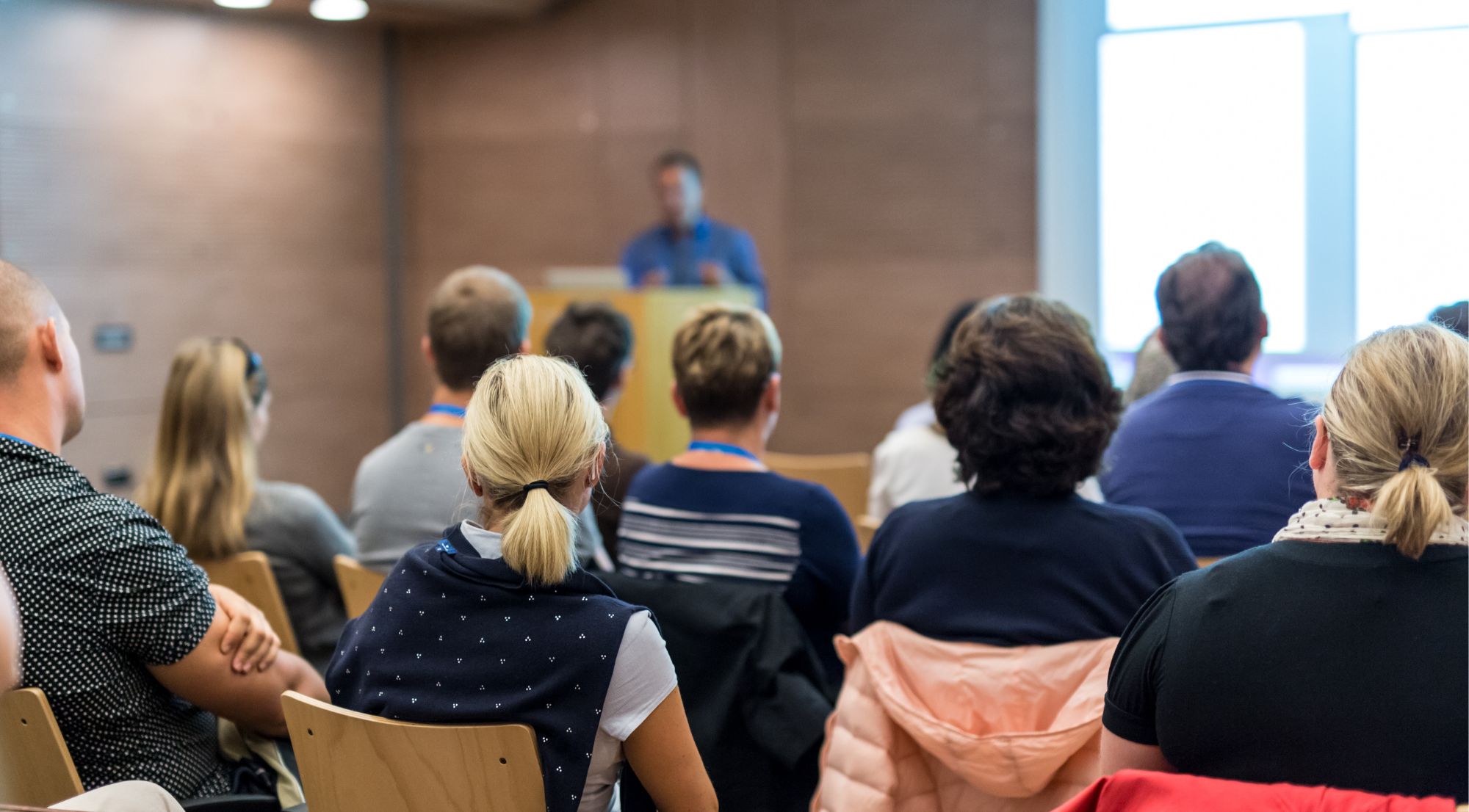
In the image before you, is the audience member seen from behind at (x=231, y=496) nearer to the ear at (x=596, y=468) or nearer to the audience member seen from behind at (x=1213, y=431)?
the ear at (x=596, y=468)

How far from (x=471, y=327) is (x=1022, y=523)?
142 centimetres

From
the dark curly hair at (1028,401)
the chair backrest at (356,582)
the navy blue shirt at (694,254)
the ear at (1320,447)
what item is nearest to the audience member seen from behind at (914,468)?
the dark curly hair at (1028,401)

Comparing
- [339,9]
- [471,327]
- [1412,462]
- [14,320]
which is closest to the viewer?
[1412,462]

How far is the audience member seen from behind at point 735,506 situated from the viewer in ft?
→ 7.55

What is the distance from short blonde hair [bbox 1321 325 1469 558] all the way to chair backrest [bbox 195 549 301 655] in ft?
6.33

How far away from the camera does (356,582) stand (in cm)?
247

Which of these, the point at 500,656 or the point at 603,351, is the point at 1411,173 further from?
the point at 500,656

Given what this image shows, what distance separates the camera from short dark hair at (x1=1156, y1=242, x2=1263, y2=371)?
252 centimetres

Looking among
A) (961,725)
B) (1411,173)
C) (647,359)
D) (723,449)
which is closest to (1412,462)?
(961,725)

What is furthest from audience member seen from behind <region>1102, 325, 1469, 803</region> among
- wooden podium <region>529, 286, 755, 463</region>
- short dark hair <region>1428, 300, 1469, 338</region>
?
wooden podium <region>529, 286, 755, 463</region>

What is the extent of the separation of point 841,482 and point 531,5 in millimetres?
4025

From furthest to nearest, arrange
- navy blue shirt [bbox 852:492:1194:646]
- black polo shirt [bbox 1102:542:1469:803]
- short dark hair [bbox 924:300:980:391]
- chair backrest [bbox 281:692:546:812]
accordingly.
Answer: short dark hair [bbox 924:300:980:391], navy blue shirt [bbox 852:492:1194:646], chair backrest [bbox 281:692:546:812], black polo shirt [bbox 1102:542:1469:803]

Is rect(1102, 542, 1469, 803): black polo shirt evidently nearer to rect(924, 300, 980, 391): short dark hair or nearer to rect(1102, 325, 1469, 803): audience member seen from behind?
rect(1102, 325, 1469, 803): audience member seen from behind

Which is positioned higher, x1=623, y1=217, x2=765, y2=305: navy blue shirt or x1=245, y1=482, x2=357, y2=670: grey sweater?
x1=623, y1=217, x2=765, y2=305: navy blue shirt
